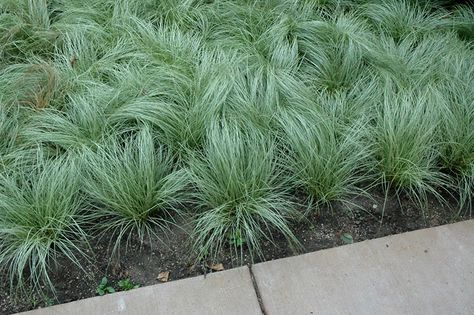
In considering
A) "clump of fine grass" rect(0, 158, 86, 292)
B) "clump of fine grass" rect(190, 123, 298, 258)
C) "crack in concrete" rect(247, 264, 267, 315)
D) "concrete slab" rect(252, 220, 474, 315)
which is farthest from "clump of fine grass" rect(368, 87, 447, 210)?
"clump of fine grass" rect(0, 158, 86, 292)

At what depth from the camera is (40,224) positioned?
7.78 feet

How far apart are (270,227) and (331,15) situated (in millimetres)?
2007

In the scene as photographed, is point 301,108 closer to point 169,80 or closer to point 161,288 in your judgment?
point 169,80

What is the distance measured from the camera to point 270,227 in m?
2.54

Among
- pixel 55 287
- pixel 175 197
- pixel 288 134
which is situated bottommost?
pixel 55 287

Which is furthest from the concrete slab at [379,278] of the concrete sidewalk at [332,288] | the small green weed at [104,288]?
the small green weed at [104,288]

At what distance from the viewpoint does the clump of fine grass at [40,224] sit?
2299mm

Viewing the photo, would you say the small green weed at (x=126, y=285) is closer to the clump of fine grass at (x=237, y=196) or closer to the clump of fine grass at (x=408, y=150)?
the clump of fine grass at (x=237, y=196)

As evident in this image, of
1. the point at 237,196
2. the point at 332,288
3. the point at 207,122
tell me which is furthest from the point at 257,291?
the point at 207,122

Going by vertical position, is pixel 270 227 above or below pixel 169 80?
below

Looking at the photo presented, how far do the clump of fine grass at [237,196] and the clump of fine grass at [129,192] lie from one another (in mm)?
144

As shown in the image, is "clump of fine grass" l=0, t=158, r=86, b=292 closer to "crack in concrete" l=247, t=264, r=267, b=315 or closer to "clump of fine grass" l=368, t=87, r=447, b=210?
"crack in concrete" l=247, t=264, r=267, b=315

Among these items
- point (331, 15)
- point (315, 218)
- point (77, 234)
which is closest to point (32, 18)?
point (77, 234)

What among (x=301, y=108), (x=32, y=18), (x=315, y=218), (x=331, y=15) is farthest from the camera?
(x=331, y=15)
